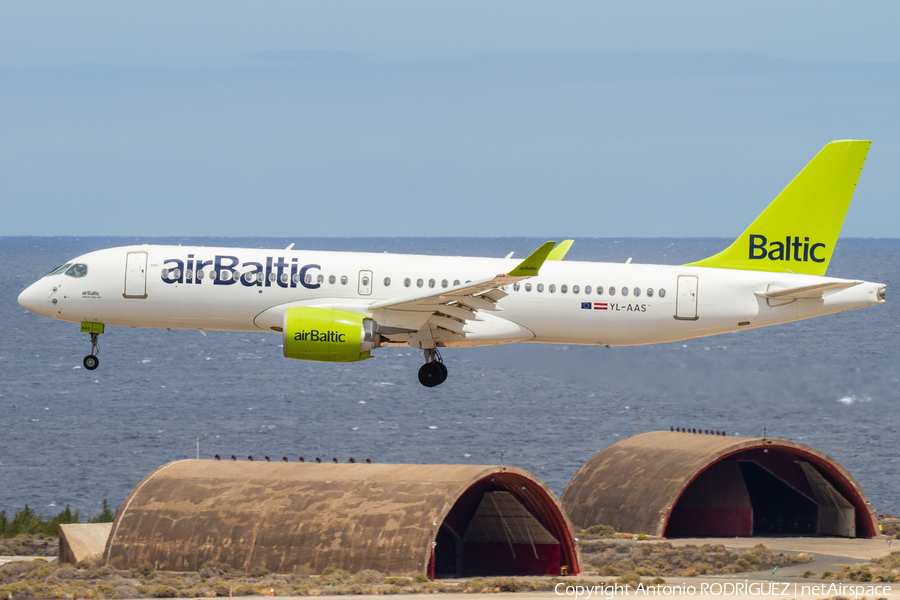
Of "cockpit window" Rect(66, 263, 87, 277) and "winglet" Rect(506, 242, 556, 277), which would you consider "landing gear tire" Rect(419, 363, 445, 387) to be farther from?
"cockpit window" Rect(66, 263, 87, 277)

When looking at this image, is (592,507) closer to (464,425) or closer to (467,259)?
(467,259)

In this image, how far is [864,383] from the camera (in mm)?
139125

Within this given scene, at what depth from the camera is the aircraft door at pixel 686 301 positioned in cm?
4541

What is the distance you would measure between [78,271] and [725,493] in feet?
143

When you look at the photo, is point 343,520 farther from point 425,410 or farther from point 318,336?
point 425,410

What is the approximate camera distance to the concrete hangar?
52.6m

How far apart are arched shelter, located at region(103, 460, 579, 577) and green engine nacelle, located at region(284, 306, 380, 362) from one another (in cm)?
1233

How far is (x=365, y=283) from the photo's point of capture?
44469 millimetres

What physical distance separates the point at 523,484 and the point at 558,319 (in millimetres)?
15762

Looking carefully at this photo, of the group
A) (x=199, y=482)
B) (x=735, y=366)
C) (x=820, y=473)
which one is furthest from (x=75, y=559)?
(x=735, y=366)

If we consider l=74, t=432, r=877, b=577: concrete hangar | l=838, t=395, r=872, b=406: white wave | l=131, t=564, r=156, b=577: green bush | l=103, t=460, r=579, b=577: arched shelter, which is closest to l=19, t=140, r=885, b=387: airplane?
l=103, t=460, r=579, b=577: arched shelter

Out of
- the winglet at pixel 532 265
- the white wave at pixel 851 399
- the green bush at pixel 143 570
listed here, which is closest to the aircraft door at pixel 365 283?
the winglet at pixel 532 265

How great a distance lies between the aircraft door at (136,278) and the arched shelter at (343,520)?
46.2ft
